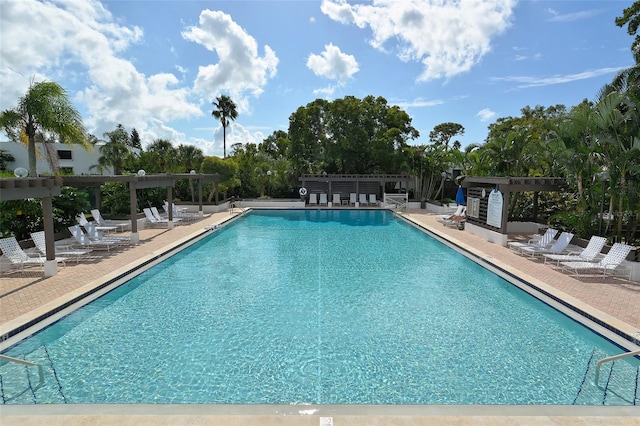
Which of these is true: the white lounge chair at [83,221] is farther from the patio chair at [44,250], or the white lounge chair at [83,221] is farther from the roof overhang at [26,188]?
the roof overhang at [26,188]

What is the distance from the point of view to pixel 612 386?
186 inches

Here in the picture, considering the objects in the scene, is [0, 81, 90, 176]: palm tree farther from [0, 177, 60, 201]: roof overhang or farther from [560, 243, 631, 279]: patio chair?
[560, 243, 631, 279]: patio chair

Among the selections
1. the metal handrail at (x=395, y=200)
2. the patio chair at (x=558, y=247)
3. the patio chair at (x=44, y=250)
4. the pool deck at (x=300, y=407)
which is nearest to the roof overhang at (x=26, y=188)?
the pool deck at (x=300, y=407)

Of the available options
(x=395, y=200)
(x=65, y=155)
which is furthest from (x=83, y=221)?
(x=65, y=155)

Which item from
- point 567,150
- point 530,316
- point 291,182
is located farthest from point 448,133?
point 530,316

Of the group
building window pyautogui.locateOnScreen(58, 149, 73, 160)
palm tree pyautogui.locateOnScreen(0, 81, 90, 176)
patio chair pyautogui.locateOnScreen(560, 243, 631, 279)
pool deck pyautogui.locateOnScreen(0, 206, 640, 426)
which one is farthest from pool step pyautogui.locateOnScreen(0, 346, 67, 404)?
building window pyautogui.locateOnScreen(58, 149, 73, 160)

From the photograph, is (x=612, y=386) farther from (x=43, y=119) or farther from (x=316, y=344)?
(x=43, y=119)

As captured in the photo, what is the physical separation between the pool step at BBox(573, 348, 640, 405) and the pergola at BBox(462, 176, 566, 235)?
7.86 m

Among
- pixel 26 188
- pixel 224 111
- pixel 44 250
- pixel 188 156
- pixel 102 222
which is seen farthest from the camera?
pixel 224 111

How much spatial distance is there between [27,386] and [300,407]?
344 centimetres

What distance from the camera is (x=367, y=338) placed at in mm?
6117

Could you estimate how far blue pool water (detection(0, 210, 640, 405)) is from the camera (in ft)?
15.1

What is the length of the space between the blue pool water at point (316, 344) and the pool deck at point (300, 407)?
0.45 m

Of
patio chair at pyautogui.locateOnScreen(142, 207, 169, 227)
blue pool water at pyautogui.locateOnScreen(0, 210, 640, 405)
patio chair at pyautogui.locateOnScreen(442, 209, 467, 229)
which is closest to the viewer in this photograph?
blue pool water at pyautogui.locateOnScreen(0, 210, 640, 405)
